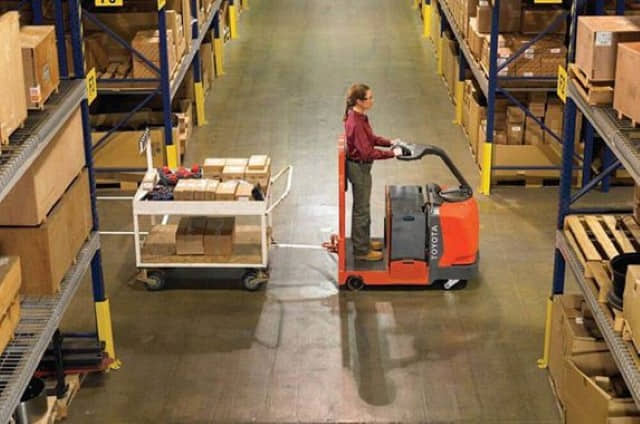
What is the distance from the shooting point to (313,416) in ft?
28.0

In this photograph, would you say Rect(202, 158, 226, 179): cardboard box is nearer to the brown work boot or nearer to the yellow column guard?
the brown work boot

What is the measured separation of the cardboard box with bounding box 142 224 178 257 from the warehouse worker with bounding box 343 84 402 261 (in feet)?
→ 6.13

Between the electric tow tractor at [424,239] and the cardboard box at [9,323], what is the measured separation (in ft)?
13.6

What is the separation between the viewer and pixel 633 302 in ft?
21.2

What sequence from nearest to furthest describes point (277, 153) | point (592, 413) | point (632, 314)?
1. point (632, 314)
2. point (592, 413)
3. point (277, 153)

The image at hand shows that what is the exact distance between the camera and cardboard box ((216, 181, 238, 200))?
10273mm

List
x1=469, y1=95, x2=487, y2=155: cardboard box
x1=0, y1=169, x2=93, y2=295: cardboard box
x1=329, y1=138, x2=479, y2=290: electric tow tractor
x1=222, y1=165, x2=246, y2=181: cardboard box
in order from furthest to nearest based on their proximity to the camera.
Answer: x1=469, y1=95, x2=487, y2=155: cardboard box, x1=222, y1=165, x2=246, y2=181: cardboard box, x1=329, y1=138, x2=479, y2=290: electric tow tractor, x1=0, y1=169, x2=93, y2=295: cardboard box

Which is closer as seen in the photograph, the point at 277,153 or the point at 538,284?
the point at 538,284

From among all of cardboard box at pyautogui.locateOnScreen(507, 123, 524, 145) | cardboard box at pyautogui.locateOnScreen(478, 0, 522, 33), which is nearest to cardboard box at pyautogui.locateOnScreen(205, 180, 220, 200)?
cardboard box at pyautogui.locateOnScreen(507, 123, 524, 145)

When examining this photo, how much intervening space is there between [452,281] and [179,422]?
346 cm

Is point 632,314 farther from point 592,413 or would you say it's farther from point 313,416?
point 313,416

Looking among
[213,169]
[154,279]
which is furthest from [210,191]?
[154,279]

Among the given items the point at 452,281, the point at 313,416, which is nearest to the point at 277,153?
the point at 452,281

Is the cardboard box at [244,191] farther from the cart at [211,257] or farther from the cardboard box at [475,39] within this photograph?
the cardboard box at [475,39]
